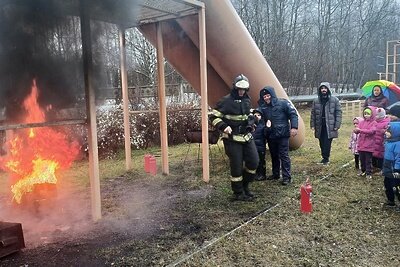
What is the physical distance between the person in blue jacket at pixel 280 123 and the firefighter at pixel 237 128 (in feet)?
3.67

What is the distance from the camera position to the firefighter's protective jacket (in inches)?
223

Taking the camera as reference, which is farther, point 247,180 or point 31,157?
point 247,180

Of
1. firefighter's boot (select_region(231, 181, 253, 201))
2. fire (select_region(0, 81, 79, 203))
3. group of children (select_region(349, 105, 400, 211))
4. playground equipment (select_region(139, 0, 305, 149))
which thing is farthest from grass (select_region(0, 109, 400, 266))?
playground equipment (select_region(139, 0, 305, 149))

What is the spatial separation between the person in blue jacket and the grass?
1.42ft

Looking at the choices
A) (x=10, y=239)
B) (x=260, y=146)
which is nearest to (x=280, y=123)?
(x=260, y=146)

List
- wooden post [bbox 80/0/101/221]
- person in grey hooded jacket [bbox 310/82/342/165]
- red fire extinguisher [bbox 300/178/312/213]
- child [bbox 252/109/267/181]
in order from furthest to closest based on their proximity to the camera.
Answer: person in grey hooded jacket [bbox 310/82/342/165]
child [bbox 252/109/267/181]
red fire extinguisher [bbox 300/178/312/213]
wooden post [bbox 80/0/101/221]

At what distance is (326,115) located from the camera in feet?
25.6

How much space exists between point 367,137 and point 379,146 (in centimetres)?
26

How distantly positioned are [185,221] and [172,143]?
7429 mm

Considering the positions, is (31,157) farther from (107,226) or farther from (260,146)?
(260,146)

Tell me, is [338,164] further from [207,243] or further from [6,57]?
[6,57]

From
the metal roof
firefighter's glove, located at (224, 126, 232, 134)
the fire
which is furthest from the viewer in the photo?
firefighter's glove, located at (224, 126, 232, 134)

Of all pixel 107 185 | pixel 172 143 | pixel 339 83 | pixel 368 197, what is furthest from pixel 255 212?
pixel 339 83

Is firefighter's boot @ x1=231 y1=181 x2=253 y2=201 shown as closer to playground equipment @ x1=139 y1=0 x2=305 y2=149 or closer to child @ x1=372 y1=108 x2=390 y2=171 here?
child @ x1=372 y1=108 x2=390 y2=171
